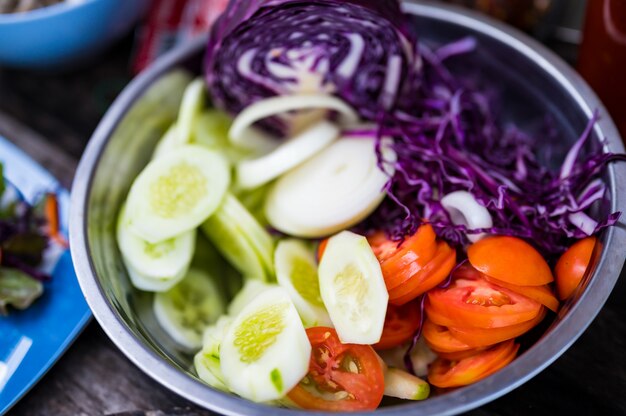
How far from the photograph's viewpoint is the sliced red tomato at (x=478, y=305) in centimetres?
102

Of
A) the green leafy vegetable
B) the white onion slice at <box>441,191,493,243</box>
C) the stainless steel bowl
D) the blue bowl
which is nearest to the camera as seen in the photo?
the stainless steel bowl

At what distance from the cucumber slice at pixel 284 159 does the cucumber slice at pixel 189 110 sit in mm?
133

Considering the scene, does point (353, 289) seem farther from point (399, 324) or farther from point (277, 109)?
point (277, 109)

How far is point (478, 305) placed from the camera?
1045 millimetres

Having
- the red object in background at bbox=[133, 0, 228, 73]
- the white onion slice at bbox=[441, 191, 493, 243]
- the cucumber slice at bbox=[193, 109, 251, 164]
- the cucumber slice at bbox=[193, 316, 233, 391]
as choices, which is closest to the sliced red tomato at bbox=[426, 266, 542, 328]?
the white onion slice at bbox=[441, 191, 493, 243]

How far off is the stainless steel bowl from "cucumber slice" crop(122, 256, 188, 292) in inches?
1.0

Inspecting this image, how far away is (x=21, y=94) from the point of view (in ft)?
6.08

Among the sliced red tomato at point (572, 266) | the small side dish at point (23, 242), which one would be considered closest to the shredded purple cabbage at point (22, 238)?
the small side dish at point (23, 242)

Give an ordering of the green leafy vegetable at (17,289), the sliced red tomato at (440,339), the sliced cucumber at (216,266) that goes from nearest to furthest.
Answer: the sliced red tomato at (440,339) → the green leafy vegetable at (17,289) → the sliced cucumber at (216,266)

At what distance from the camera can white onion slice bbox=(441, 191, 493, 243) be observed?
3.89ft

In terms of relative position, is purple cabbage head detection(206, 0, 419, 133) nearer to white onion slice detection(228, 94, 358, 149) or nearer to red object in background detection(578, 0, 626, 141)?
white onion slice detection(228, 94, 358, 149)

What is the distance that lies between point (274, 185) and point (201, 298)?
0.26 m

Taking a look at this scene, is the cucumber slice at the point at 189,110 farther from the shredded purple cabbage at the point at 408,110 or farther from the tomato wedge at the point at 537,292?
the tomato wedge at the point at 537,292

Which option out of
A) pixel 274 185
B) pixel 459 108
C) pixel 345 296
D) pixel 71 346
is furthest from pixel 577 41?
pixel 71 346
